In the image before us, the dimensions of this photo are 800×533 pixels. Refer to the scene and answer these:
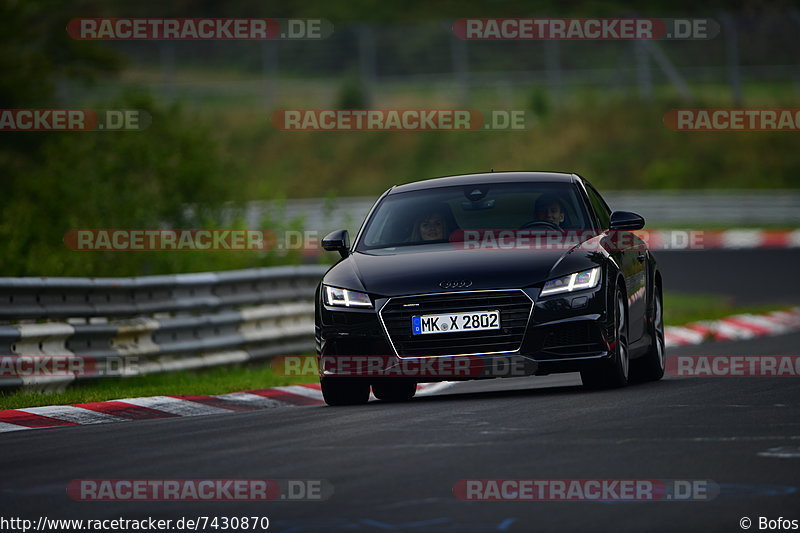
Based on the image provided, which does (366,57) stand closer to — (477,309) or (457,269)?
(457,269)

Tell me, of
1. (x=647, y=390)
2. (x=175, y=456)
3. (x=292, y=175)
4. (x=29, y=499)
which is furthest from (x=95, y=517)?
(x=292, y=175)

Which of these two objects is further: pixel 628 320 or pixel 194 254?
pixel 194 254

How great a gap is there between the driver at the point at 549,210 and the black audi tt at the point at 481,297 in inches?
0.5

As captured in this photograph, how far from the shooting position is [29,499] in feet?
22.2

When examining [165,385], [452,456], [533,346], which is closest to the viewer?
[452,456]

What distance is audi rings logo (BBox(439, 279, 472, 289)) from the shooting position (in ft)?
34.1

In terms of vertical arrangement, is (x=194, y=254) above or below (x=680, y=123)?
below

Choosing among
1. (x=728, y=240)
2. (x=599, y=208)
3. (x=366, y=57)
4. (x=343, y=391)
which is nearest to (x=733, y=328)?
(x=599, y=208)

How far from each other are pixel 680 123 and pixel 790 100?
3511mm

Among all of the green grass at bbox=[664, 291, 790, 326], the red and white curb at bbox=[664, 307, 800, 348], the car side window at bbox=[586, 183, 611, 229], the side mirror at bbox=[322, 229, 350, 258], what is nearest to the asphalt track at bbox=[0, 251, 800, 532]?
the side mirror at bbox=[322, 229, 350, 258]

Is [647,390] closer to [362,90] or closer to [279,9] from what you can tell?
[362,90]

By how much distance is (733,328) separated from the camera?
67.9 ft

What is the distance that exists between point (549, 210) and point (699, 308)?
48.4ft

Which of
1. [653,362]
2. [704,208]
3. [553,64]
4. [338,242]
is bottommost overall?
[653,362]
